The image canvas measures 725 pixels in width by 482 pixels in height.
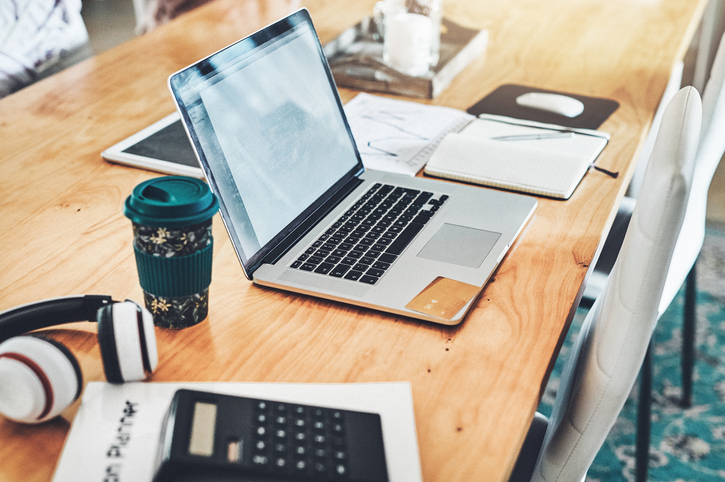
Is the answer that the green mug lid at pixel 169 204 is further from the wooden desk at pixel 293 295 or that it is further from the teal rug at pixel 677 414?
Result: the teal rug at pixel 677 414

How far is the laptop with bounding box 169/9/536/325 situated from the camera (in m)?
0.72

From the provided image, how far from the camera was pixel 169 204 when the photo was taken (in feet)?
1.96

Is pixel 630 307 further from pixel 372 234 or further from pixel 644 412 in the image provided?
pixel 644 412

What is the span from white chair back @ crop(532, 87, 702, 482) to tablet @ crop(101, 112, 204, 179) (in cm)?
63

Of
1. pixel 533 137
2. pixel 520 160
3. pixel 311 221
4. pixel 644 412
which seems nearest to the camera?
pixel 311 221

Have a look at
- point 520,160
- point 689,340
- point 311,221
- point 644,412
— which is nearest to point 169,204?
point 311,221

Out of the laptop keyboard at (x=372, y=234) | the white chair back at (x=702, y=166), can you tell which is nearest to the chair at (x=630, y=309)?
the laptop keyboard at (x=372, y=234)

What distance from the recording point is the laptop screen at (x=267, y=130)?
2.37ft

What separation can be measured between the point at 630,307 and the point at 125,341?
0.45 meters

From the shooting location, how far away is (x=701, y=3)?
2.01m

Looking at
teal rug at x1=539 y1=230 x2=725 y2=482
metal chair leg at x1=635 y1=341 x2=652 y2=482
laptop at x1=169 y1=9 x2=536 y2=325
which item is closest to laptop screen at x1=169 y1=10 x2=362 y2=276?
laptop at x1=169 y1=9 x2=536 y2=325

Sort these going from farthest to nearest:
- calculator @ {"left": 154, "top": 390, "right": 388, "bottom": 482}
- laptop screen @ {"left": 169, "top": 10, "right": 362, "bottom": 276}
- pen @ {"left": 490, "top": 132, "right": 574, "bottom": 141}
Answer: pen @ {"left": 490, "top": 132, "right": 574, "bottom": 141}, laptop screen @ {"left": 169, "top": 10, "right": 362, "bottom": 276}, calculator @ {"left": 154, "top": 390, "right": 388, "bottom": 482}

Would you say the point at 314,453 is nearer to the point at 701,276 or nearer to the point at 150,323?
the point at 150,323

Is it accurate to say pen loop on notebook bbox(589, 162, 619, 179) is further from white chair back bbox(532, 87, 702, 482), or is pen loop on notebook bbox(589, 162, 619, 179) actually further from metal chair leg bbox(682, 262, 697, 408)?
metal chair leg bbox(682, 262, 697, 408)
